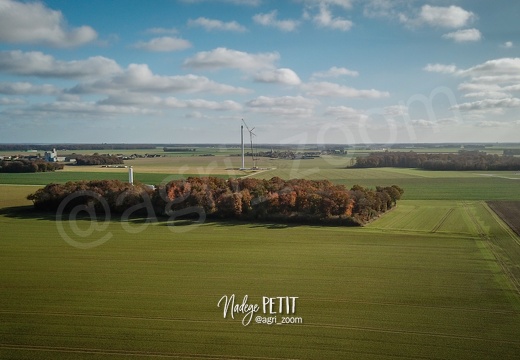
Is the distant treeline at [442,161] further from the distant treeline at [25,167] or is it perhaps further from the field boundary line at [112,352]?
Result: the field boundary line at [112,352]

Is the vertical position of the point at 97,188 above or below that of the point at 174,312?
above

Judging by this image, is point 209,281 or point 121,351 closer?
point 121,351

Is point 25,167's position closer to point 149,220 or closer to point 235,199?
point 149,220

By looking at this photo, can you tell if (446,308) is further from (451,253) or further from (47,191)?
(47,191)

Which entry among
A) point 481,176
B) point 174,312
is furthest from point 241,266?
point 481,176

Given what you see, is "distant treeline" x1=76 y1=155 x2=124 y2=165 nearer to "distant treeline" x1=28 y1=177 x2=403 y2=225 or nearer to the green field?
"distant treeline" x1=28 y1=177 x2=403 y2=225

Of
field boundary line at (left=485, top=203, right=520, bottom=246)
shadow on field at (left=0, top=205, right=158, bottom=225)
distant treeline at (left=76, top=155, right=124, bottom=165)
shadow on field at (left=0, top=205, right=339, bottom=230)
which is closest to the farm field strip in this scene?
field boundary line at (left=485, top=203, right=520, bottom=246)

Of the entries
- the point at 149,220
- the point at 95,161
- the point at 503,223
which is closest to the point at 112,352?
the point at 149,220
